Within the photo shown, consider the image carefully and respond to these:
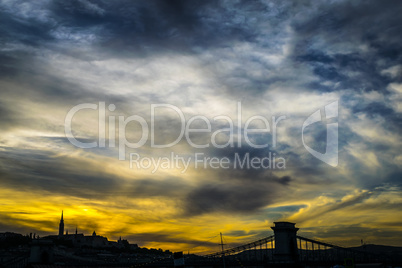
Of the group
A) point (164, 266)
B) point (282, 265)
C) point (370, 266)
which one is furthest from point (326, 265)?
point (164, 266)

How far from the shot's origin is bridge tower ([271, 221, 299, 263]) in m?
97.4

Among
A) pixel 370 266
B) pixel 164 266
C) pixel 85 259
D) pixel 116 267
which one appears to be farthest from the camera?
pixel 85 259

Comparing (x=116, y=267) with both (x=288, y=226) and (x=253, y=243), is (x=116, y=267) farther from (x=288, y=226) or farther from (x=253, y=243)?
(x=288, y=226)

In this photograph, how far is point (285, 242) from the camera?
9800cm

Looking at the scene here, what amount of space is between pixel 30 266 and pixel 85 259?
97653 millimetres

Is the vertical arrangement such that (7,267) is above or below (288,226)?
below

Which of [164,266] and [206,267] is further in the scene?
[164,266]

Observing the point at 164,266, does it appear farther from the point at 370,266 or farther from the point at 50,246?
the point at 370,266

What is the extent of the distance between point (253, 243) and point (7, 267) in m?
80.5

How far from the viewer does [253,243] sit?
13425 cm

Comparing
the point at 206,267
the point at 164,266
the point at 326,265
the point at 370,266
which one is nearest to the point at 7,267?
the point at 164,266

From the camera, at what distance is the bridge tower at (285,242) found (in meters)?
97.4

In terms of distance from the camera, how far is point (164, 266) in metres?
147

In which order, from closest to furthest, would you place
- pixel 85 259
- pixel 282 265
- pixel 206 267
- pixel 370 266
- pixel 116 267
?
pixel 370 266 → pixel 282 265 → pixel 206 267 → pixel 116 267 → pixel 85 259
